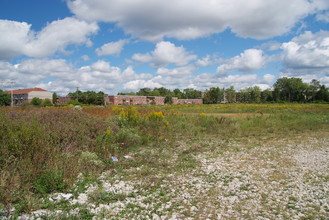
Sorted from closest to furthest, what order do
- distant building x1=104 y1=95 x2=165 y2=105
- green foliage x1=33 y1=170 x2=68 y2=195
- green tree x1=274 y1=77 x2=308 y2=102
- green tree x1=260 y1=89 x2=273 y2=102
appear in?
green foliage x1=33 y1=170 x2=68 y2=195
green tree x1=274 y1=77 x2=308 y2=102
distant building x1=104 y1=95 x2=165 y2=105
green tree x1=260 y1=89 x2=273 y2=102

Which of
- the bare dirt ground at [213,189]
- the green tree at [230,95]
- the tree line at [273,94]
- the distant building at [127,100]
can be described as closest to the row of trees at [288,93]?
the tree line at [273,94]

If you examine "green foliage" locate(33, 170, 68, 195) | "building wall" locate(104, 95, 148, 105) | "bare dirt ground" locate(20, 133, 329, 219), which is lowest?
"bare dirt ground" locate(20, 133, 329, 219)

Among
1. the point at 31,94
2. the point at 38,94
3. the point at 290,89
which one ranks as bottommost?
the point at 31,94

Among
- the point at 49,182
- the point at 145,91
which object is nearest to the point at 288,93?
the point at 145,91

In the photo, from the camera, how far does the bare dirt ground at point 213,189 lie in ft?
13.4

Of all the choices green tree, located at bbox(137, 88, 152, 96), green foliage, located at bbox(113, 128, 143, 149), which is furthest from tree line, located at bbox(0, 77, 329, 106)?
green foliage, located at bbox(113, 128, 143, 149)

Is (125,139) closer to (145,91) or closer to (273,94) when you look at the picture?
(273,94)

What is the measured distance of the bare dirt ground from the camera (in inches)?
160

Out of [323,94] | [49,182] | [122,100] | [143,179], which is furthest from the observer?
[122,100]

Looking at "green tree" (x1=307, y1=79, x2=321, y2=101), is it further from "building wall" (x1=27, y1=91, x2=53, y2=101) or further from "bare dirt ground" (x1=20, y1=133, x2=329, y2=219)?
"building wall" (x1=27, y1=91, x2=53, y2=101)

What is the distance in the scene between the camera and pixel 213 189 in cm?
516

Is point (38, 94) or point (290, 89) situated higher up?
point (290, 89)

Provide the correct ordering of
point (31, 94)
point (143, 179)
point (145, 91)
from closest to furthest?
point (143, 179), point (31, 94), point (145, 91)

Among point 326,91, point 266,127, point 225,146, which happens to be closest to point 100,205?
point 225,146
